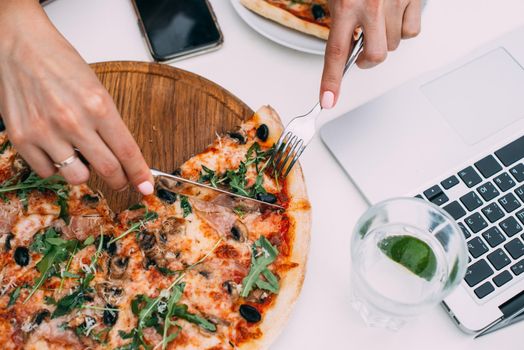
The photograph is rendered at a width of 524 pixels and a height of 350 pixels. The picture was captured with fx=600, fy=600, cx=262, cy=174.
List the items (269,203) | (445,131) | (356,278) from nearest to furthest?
(356,278) < (269,203) < (445,131)

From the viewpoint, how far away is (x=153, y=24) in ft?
4.89

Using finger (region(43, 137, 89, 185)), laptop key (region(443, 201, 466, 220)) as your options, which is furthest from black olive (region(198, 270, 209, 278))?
laptop key (region(443, 201, 466, 220))

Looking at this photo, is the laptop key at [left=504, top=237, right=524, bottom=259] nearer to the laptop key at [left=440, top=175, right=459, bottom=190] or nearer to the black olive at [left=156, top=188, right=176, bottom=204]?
the laptop key at [left=440, top=175, right=459, bottom=190]

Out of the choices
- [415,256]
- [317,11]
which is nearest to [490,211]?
[415,256]

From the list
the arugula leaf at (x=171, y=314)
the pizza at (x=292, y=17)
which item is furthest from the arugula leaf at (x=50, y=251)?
the pizza at (x=292, y=17)

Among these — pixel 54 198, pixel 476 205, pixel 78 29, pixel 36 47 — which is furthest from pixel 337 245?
pixel 78 29

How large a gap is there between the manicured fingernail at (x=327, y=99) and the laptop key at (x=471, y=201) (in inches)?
14.5

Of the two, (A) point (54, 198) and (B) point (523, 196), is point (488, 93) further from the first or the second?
(A) point (54, 198)

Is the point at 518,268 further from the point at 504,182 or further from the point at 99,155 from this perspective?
the point at 99,155

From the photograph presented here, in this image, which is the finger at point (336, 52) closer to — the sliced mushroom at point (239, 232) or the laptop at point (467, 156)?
the laptop at point (467, 156)

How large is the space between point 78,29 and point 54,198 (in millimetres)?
465

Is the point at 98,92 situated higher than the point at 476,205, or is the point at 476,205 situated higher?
the point at 98,92

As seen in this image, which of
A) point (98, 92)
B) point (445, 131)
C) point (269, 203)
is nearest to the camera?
point (98, 92)

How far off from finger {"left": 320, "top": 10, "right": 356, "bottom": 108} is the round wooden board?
0.25m
